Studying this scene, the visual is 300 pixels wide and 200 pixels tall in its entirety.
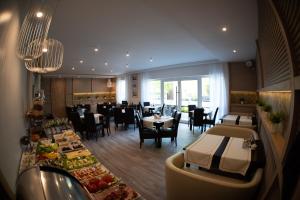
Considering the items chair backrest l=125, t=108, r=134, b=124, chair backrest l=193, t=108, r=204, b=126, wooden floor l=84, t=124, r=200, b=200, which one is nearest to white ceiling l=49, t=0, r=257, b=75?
chair backrest l=193, t=108, r=204, b=126

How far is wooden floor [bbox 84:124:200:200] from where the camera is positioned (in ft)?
9.86

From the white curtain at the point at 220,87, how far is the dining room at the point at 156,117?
4 cm

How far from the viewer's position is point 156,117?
5.63 m

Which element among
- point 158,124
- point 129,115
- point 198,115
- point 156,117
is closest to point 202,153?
point 158,124

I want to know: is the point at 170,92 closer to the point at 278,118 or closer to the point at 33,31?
the point at 278,118

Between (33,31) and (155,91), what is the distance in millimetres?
8702

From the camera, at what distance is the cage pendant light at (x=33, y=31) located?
145cm

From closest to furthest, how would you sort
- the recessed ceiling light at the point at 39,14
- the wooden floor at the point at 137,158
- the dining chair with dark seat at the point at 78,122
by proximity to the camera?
the recessed ceiling light at the point at 39,14 < the wooden floor at the point at 137,158 < the dining chair with dark seat at the point at 78,122

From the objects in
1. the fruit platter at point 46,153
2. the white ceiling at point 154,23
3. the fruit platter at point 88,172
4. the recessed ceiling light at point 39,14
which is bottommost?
the fruit platter at point 88,172

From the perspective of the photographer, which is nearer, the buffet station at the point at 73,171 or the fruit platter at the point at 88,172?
the buffet station at the point at 73,171

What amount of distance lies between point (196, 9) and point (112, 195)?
7.87 feet

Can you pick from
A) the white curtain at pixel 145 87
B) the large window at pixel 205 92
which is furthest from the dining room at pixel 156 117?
the white curtain at pixel 145 87

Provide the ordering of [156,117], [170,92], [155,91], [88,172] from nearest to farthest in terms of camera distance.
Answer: [88,172] < [156,117] < [170,92] < [155,91]

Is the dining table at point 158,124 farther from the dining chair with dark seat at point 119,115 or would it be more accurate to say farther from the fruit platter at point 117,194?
the fruit platter at point 117,194
